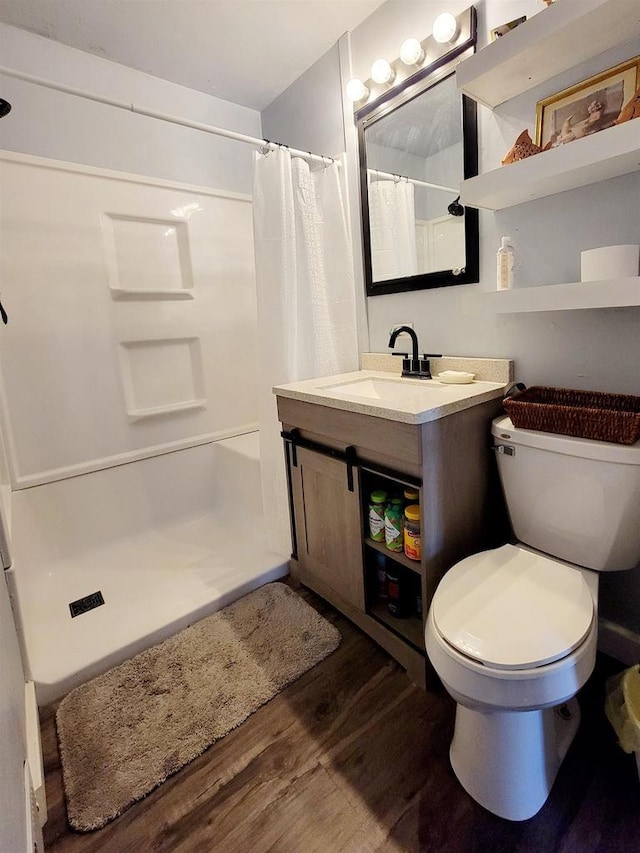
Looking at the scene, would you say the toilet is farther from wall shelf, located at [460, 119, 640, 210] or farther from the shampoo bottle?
wall shelf, located at [460, 119, 640, 210]

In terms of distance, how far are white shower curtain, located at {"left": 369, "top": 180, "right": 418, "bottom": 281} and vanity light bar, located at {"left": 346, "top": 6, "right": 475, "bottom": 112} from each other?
1.09 feet

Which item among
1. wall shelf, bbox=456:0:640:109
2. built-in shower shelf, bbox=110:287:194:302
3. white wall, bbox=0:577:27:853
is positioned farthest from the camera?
built-in shower shelf, bbox=110:287:194:302

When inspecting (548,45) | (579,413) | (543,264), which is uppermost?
(548,45)

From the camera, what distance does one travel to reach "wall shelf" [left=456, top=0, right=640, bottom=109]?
0.98 m

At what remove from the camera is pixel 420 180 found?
160 cm

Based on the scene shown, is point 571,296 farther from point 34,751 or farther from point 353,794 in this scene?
point 34,751

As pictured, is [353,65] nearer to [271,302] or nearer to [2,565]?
[271,302]

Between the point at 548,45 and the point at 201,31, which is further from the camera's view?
the point at 201,31

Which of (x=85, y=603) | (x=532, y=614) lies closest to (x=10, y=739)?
(x=85, y=603)

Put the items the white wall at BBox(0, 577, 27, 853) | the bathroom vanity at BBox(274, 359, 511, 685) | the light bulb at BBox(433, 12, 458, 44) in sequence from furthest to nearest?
the light bulb at BBox(433, 12, 458, 44) → the bathroom vanity at BBox(274, 359, 511, 685) → the white wall at BBox(0, 577, 27, 853)

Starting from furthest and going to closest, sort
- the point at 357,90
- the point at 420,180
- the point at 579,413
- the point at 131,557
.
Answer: the point at 131,557 → the point at 357,90 → the point at 420,180 → the point at 579,413

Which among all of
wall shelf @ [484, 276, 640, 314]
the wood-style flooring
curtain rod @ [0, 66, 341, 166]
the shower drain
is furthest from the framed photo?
the shower drain

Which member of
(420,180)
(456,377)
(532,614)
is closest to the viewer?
(532,614)

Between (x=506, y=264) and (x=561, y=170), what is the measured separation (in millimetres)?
290
